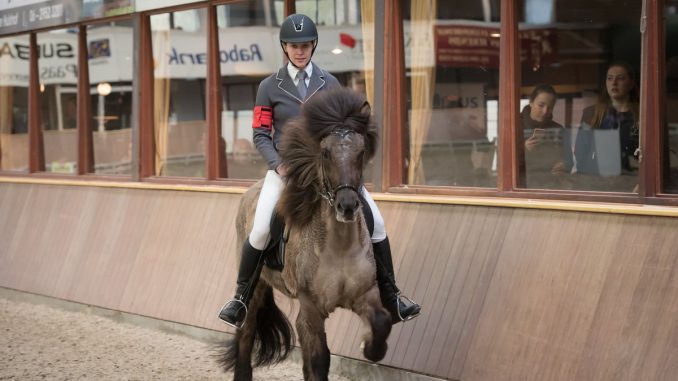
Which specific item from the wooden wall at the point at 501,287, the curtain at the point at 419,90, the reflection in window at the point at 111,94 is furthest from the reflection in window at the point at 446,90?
the reflection in window at the point at 111,94

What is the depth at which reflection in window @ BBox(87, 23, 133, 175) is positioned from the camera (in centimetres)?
1132

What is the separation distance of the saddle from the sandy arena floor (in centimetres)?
127

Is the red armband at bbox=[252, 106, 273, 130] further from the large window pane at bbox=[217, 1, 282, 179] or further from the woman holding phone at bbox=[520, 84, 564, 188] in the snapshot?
the large window pane at bbox=[217, 1, 282, 179]

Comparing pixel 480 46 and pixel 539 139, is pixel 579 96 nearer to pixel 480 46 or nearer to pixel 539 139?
pixel 539 139

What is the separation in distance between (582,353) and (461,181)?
7.65 feet

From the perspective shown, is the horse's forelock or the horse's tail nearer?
the horse's forelock

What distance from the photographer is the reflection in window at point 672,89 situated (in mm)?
6070

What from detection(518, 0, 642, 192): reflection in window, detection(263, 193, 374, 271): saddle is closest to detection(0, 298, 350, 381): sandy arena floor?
detection(263, 193, 374, 271): saddle

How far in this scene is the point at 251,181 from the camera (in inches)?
380

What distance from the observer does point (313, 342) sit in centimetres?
582

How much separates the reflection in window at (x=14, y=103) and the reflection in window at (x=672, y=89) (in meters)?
9.12

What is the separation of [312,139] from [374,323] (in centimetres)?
105

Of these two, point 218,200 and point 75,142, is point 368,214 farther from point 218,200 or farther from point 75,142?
point 75,142

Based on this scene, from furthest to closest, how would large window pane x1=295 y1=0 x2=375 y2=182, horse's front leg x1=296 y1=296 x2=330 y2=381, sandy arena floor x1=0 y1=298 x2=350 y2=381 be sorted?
large window pane x1=295 y1=0 x2=375 y2=182 < sandy arena floor x1=0 y1=298 x2=350 y2=381 < horse's front leg x1=296 y1=296 x2=330 y2=381
